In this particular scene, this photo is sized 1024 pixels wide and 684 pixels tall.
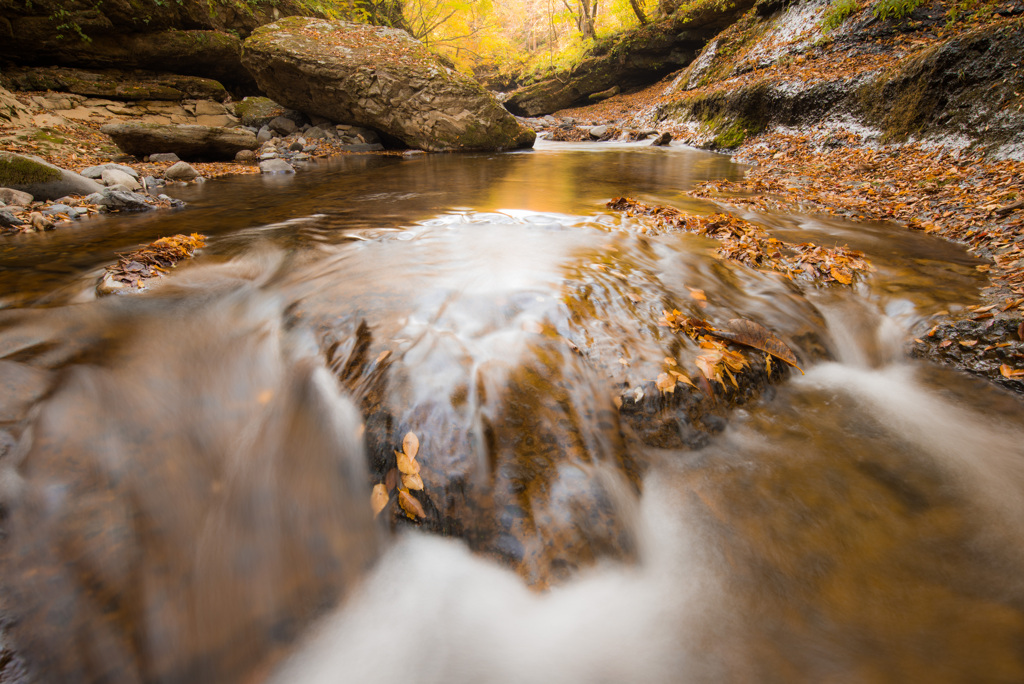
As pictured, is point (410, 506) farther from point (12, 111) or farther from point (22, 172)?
point (12, 111)

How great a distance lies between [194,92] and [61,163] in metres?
6.91

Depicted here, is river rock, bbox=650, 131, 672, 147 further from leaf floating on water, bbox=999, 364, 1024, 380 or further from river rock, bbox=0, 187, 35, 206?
river rock, bbox=0, 187, 35, 206

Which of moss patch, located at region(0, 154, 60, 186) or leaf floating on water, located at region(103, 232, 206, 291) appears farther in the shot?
moss patch, located at region(0, 154, 60, 186)

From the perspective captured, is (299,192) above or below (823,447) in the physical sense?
above

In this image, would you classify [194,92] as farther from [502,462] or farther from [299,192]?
[502,462]

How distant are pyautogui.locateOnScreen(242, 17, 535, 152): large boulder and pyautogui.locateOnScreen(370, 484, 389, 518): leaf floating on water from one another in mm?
13196

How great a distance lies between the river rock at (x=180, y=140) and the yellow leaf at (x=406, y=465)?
41.2 feet

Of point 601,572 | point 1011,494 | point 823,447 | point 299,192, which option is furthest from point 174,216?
point 1011,494

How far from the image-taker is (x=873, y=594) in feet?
5.28

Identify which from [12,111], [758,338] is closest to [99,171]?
[12,111]

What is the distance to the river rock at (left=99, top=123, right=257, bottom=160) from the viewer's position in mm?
9671

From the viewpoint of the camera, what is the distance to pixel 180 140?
10242 mm

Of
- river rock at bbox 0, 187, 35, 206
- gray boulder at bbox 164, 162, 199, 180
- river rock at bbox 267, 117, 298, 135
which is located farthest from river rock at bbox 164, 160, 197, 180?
river rock at bbox 267, 117, 298, 135

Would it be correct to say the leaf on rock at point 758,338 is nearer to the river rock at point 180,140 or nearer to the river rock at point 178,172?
the river rock at point 178,172
